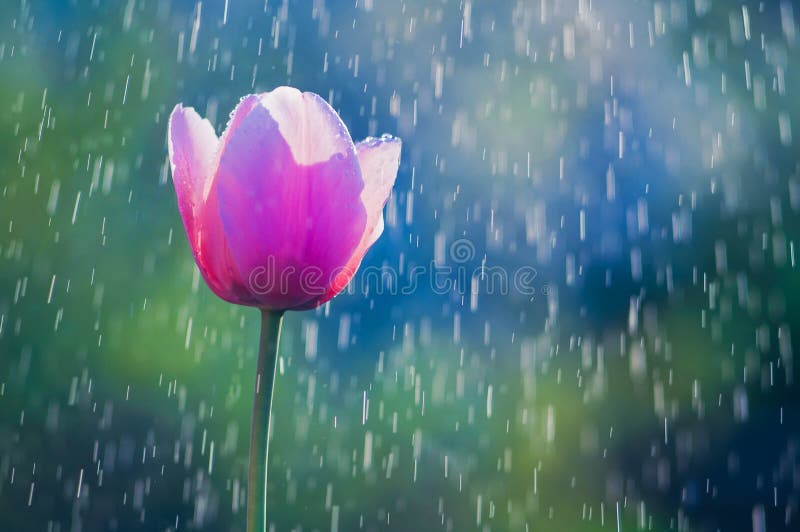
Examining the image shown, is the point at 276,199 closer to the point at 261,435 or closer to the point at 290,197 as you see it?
the point at 290,197

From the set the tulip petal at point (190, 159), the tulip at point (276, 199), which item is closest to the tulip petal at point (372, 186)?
the tulip at point (276, 199)

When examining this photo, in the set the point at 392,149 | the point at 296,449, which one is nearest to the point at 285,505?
the point at 296,449

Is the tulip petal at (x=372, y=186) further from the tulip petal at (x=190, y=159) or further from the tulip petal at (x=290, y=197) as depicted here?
the tulip petal at (x=190, y=159)

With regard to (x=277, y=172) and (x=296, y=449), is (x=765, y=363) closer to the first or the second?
(x=296, y=449)

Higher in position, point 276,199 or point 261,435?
point 276,199

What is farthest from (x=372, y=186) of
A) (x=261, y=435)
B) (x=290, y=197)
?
(x=261, y=435)

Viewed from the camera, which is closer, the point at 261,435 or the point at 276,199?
the point at 261,435
